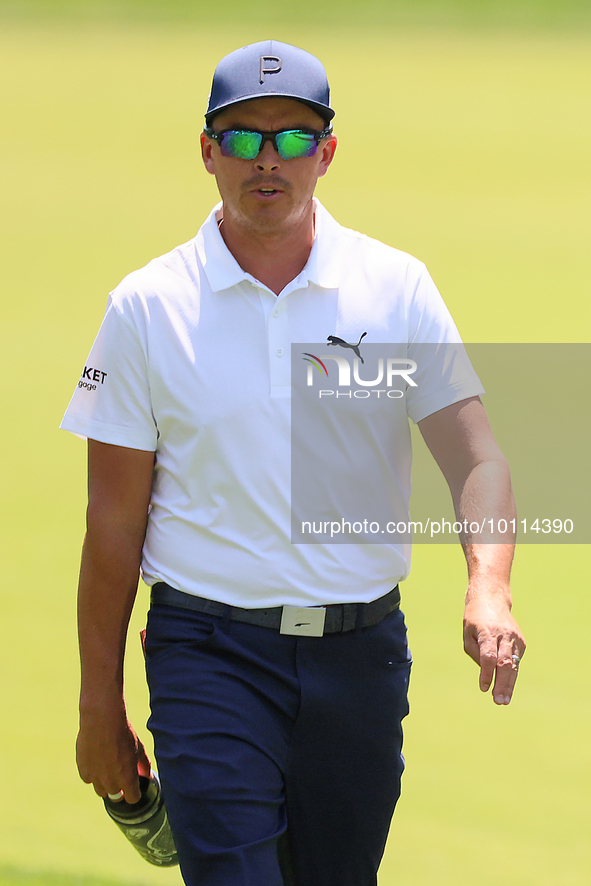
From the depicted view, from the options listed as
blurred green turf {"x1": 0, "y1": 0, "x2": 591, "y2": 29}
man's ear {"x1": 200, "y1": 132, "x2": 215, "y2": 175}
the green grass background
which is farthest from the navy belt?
blurred green turf {"x1": 0, "y1": 0, "x2": 591, "y2": 29}

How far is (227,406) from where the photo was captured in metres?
2.39

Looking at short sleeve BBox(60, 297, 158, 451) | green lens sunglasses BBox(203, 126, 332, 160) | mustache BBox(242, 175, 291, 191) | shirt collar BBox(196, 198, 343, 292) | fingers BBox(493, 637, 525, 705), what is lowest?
fingers BBox(493, 637, 525, 705)

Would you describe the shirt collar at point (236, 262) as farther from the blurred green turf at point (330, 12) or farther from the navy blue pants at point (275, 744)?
the blurred green turf at point (330, 12)

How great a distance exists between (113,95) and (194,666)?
377 inches

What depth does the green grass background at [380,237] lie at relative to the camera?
4.01 m

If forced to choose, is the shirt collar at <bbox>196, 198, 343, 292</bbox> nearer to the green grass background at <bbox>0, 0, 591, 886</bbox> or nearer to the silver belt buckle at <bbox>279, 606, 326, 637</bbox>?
the silver belt buckle at <bbox>279, 606, 326, 637</bbox>

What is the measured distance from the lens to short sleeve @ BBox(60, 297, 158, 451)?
2424 mm

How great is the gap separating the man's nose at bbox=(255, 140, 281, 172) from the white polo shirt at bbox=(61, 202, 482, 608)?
182 millimetres

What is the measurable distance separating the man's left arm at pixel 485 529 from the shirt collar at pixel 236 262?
1.18 ft

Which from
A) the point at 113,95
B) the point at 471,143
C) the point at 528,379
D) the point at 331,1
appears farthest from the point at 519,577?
the point at 331,1

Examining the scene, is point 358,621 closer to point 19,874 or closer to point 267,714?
point 267,714

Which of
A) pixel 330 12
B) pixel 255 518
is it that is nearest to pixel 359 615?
pixel 255 518

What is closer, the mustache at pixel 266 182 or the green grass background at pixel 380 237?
the mustache at pixel 266 182

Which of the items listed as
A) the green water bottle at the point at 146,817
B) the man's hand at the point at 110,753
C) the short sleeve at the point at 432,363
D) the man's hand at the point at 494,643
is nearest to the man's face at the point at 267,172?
the short sleeve at the point at 432,363
